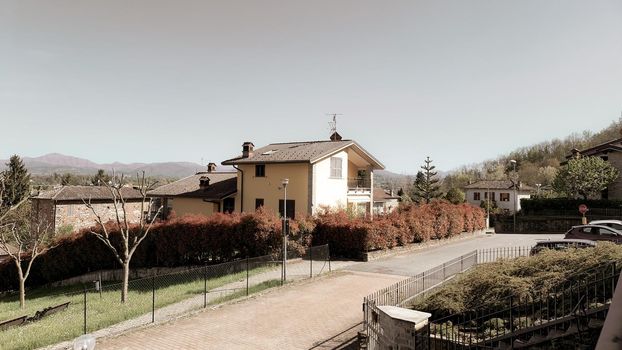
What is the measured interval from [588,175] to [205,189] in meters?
38.3

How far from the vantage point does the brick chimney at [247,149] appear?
33713mm

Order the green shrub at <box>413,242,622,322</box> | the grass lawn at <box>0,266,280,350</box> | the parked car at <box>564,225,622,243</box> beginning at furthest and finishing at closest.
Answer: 1. the parked car at <box>564,225,622,243</box>
2. the grass lawn at <box>0,266,280,350</box>
3. the green shrub at <box>413,242,622,322</box>

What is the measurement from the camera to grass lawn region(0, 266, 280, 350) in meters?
12.5

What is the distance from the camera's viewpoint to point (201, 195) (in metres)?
34.6

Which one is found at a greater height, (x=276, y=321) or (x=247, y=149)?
(x=247, y=149)

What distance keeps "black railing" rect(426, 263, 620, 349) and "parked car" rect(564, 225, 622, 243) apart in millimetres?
15673

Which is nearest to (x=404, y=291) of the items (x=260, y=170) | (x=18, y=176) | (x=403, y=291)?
(x=403, y=291)

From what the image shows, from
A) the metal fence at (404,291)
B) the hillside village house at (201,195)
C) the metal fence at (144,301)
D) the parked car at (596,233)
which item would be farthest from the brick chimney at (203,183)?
the parked car at (596,233)

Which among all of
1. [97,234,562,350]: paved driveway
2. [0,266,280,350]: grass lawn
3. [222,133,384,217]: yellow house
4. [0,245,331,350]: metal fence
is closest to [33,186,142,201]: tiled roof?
[222,133,384,217]: yellow house

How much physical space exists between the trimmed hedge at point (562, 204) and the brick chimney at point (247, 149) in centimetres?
3165

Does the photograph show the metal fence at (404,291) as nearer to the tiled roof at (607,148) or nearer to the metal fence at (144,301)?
the metal fence at (144,301)

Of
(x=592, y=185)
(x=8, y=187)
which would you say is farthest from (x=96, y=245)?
(x=592, y=185)

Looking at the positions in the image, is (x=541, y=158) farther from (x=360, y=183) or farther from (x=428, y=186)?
(x=360, y=183)

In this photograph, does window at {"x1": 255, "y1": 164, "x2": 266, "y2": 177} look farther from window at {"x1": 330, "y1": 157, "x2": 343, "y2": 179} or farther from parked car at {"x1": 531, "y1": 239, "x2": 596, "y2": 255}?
parked car at {"x1": 531, "y1": 239, "x2": 596, "y2": 255}
